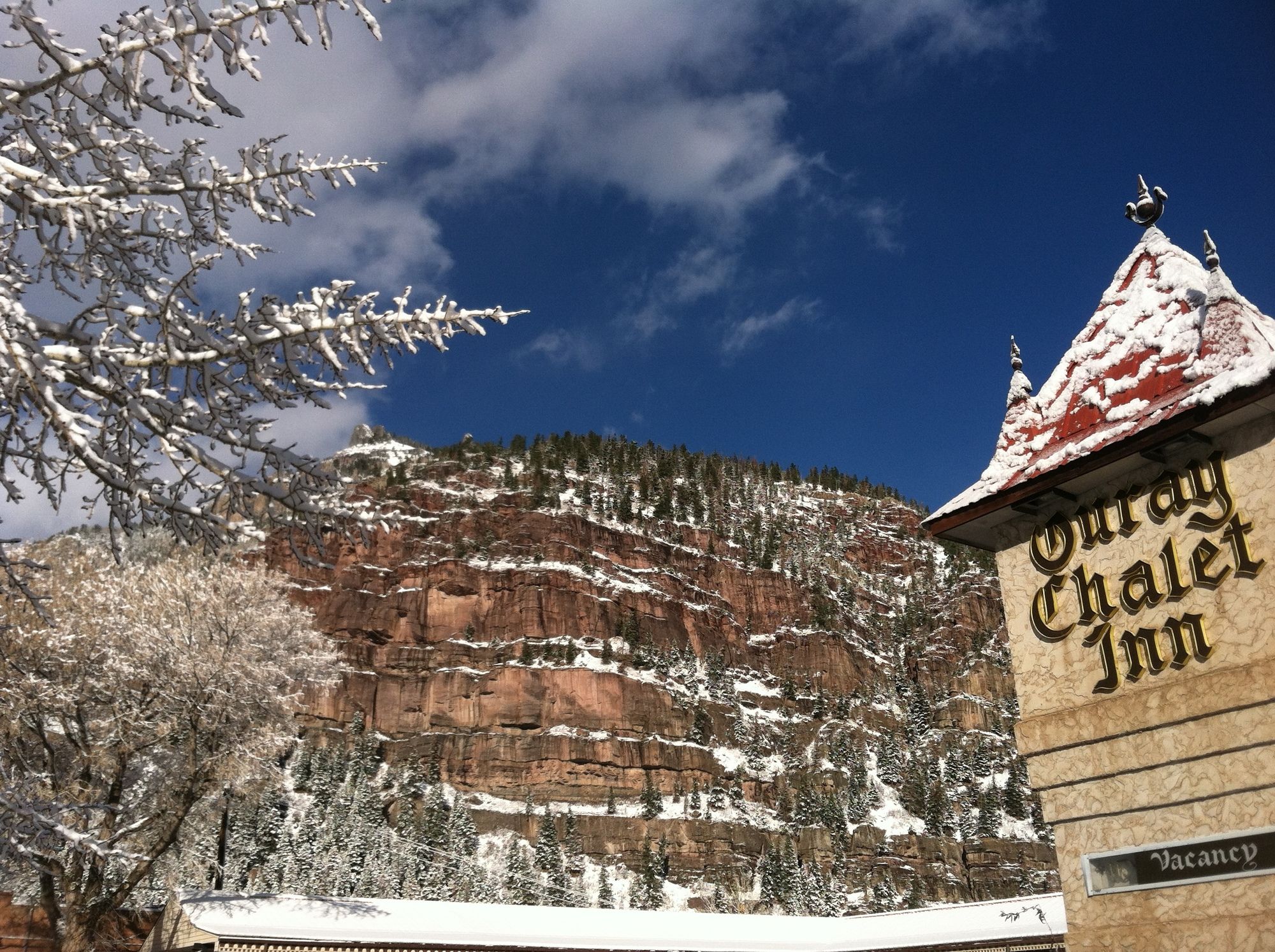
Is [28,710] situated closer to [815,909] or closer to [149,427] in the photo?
[149,427]

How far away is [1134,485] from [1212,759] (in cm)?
257

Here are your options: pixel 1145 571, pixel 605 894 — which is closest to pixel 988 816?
pixel 605 894

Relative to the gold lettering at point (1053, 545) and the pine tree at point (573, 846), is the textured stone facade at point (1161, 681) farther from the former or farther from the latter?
the pine tree at point (573, 846)

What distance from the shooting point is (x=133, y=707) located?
2403 cm

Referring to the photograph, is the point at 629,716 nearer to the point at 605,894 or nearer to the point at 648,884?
the point at 648,884

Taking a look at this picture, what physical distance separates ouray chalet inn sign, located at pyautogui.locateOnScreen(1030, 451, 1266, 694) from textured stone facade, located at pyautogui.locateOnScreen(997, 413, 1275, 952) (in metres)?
0.01

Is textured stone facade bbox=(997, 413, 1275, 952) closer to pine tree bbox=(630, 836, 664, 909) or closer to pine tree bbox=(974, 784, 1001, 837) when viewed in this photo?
pine tree bbox=(630, 836, 664, 909)

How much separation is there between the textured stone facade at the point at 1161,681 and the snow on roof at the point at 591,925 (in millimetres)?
17739

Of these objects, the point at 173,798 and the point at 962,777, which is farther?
the point at 962,777

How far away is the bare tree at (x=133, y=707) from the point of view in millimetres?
21906

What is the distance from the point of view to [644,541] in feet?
450

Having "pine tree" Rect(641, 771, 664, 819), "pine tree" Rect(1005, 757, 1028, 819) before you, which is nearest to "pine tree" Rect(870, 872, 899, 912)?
"pine tree" Rect(1005, 757, 1028, 819)

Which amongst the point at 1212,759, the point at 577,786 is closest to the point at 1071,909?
the point at 1212,759

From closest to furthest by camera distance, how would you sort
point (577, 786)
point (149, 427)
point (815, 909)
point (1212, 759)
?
1. point (149, 427)
2. point (1212, 759)
3. point (815, 909)
4. point (577, 786)
